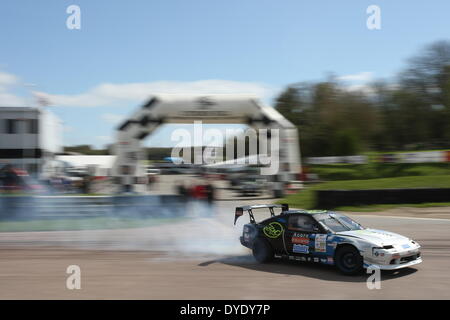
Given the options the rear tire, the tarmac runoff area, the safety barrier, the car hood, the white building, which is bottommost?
the tarmac runoff area

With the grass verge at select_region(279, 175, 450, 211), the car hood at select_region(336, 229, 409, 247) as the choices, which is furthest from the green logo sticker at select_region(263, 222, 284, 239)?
the grass verge at select_region(279, 175, 450, 211)

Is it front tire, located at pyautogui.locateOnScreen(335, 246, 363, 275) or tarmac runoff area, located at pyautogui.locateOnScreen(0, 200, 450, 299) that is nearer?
tarmac runoff area, located at pyautogui.locateOnScreen(0, 200, 450, 299)

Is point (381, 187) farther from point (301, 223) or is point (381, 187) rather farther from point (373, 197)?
point (301, 223)

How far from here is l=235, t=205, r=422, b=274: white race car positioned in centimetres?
702

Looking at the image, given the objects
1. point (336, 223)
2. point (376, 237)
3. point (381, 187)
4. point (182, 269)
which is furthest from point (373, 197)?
point (182, 269)

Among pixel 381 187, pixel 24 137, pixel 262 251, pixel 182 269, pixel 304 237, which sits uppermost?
pixel 24 137

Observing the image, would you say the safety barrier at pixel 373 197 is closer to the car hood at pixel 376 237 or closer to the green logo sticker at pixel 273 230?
the green logo sticker at pixel 273 230

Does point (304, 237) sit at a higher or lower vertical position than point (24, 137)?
lower

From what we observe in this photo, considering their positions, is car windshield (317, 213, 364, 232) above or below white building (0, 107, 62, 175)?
below

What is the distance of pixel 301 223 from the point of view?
8.05m

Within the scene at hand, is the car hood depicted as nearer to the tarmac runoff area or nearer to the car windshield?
the car windshield

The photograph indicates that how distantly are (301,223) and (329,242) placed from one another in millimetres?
694
